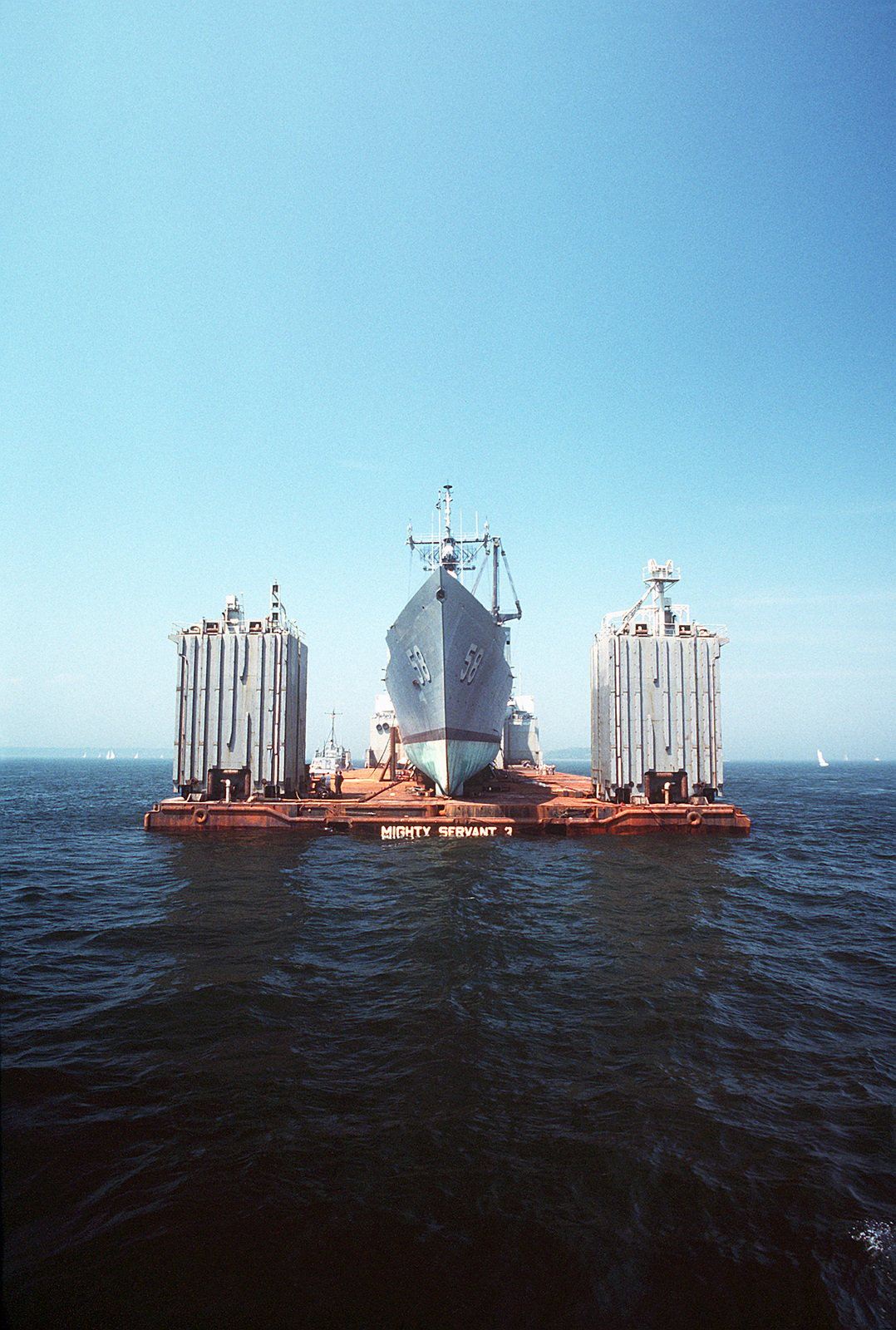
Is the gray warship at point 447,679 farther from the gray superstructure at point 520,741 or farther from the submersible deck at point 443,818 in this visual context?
the gray superstructure at point 520,741

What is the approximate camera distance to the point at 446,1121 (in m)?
6.51

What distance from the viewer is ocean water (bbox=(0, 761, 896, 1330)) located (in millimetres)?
4633

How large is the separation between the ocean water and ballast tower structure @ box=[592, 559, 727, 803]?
12.4 meters

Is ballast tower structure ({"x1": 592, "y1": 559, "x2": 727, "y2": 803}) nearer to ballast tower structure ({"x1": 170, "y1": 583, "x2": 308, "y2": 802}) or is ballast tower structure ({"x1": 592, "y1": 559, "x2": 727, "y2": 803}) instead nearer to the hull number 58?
the hull number 58

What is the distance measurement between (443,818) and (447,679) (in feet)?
18.5

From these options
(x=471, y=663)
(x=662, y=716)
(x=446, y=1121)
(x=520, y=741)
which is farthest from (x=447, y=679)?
(x=520, y=741)

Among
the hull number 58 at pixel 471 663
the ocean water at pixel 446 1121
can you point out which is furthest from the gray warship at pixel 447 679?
the ocean water at pixel 446 1121

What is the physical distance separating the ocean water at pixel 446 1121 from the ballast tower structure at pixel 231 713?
1247 centimetres

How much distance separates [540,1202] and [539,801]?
21909 millimetres

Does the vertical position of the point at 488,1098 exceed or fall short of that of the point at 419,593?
it falls short

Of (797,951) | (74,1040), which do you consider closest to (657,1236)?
(74,1040)

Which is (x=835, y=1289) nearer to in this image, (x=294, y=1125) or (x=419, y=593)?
(x=294, y=1125)

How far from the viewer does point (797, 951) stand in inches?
500

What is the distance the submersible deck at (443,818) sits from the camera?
24719 millimetres
